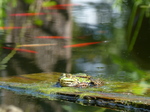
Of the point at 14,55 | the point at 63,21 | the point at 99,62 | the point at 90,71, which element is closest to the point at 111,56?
the point at 99,62

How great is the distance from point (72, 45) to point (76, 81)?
1536mm

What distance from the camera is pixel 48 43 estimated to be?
431 cm

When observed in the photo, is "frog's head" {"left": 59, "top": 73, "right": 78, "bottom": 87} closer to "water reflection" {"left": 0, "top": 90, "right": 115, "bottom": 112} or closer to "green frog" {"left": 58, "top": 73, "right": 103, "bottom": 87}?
"green frog" {"left": 58, "top": 73, "right": 103, "bottom": 87}

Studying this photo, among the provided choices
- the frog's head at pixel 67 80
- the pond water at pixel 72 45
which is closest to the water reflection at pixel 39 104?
the pond water at pixel 72 45

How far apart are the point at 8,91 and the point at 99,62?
1.11 m

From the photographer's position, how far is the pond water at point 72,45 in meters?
3.02

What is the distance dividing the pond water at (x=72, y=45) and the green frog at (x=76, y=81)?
0.21m

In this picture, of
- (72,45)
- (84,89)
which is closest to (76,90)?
(84,89)

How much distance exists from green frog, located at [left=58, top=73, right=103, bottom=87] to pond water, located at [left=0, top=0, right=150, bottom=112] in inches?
8.3

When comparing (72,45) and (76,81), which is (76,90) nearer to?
(76,81)

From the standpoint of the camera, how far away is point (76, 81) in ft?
9.04

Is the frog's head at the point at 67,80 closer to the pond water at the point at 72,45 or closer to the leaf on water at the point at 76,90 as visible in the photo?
the leaf on water at the point at 76,90

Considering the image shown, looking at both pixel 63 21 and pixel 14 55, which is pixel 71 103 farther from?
pixel 63 21

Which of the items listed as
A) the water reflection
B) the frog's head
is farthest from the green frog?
the water reflection
